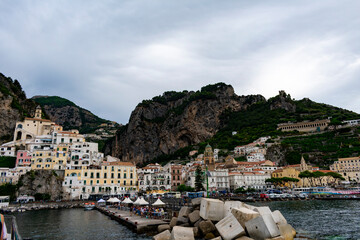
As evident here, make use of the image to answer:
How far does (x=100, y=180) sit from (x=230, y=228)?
52.3 metres

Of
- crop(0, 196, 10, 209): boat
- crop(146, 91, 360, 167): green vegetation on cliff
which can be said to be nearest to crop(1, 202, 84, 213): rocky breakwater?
crop(0, 196, 10, 209): boat

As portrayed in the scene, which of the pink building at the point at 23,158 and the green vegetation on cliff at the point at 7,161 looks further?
the green vegetation on cliff at the point at 7,161

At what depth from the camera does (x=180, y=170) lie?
261 feet

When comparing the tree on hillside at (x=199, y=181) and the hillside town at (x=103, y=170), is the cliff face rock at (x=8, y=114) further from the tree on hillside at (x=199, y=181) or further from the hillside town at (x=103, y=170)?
the tree on hillside at (x=199, y=181)

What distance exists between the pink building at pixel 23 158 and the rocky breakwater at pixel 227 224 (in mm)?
53898

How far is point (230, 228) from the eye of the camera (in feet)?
52.0

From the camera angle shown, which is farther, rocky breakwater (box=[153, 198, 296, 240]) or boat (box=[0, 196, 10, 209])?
boat (box=[0, 196, 10, 209])

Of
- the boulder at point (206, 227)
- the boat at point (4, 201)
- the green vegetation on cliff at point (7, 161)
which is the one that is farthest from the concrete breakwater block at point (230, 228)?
the green vegetation on cliff at point (7, 161)

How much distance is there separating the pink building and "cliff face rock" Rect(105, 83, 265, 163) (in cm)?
8330

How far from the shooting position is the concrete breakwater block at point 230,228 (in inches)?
601

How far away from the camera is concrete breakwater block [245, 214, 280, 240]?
14.7 m

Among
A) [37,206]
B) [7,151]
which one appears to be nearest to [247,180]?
[37,206]

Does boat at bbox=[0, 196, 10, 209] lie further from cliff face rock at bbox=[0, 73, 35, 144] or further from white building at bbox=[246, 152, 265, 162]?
white building at bbox=[246, 152, 265, 162]

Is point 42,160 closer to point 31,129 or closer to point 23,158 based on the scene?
point 23,158
